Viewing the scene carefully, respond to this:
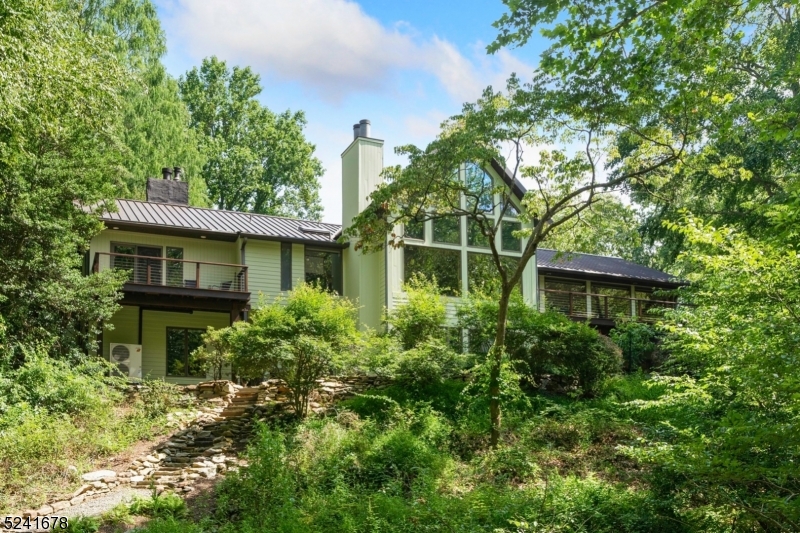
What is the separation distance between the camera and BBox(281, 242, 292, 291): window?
72.1 feet

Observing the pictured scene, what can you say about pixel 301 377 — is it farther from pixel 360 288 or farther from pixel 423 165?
pixel 360 288

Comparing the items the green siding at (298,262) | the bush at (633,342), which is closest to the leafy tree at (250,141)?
the green siding at (298,262)

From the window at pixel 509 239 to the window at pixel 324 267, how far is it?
15.5 feet

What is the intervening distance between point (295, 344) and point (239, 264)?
26.2ft

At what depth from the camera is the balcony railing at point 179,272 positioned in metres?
20.0

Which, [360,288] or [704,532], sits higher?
[360,288]

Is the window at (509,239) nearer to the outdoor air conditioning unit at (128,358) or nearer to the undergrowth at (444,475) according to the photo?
the undergrowth at (444,475)

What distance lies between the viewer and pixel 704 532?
9008 mm

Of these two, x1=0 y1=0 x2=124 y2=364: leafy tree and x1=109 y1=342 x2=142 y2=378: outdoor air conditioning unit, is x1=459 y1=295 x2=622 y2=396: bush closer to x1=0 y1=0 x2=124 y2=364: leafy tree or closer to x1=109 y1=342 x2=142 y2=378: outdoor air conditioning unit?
x1=0 y1=0 x2=124 y2=364: leafy tree

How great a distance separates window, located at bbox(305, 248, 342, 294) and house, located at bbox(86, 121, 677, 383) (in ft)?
0.10

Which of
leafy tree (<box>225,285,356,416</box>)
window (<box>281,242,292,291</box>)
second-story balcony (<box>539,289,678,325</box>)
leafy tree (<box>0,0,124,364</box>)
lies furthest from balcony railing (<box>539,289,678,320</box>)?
leafy tree (<box>0,0,124,364</box>)

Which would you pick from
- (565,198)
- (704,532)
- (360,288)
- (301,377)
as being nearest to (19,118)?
(301,377)

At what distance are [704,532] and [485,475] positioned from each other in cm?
343

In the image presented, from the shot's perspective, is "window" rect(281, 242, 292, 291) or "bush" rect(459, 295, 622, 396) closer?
"bush" rect(459, 295, 622, 396)
